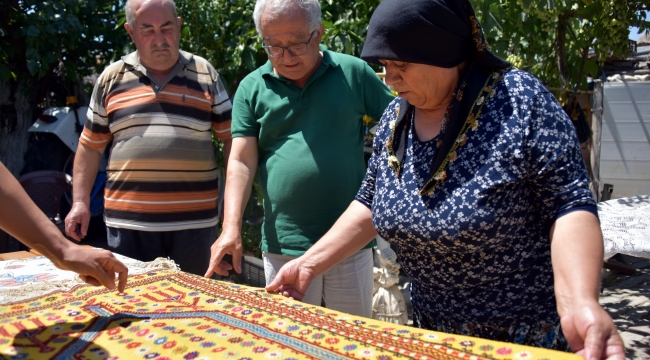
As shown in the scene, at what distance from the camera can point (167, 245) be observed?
125 inches

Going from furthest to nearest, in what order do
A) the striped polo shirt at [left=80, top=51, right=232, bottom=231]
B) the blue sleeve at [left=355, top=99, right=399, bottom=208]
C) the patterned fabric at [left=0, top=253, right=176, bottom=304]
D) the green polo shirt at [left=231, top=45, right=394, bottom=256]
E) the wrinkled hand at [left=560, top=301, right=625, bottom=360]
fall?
1. the striped polo shirt at [left=80, top=51, right=232, bottom=231]
2. the green polo shirt at [left=231, top=45, right=394, bottom=256]
3. the patterned fabric at [left=0, top=253, right=176, bottom=304]
4. the blue sleeve at [left=355, top=99, right=399, bottom=208]
5. the wrinkled hand at [left=560, top=301, right=625, bottom=360]

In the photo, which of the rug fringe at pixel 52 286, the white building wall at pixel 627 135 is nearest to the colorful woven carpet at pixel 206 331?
the rug fringe at pixel 52 286

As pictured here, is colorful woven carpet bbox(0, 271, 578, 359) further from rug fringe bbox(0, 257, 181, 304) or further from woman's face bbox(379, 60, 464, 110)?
woman's face bbox(379, 60, 464, 110)

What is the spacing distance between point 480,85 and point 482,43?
12 cm

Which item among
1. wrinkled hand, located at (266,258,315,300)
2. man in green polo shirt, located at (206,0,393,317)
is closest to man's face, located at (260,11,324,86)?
man in green polo shirt, located at (206,0,393,317)

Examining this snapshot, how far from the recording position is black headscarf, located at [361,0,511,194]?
165cm

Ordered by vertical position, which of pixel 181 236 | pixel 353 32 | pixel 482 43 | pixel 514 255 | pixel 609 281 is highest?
pixel 353 32

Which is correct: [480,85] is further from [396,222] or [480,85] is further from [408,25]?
[396,222]

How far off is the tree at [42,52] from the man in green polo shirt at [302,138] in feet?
12.4

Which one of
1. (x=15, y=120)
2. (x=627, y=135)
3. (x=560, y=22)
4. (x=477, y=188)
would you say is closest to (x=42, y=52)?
(x=15, y=120)

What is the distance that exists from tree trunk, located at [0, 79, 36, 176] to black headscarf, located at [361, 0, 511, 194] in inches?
239

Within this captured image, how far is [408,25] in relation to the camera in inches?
65.0

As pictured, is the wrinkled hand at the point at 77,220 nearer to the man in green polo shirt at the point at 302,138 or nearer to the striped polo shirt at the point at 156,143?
the striped polo shirt at the point at 156,143

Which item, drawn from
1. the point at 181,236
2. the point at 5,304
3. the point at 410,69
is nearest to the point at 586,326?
the point at 410,69
